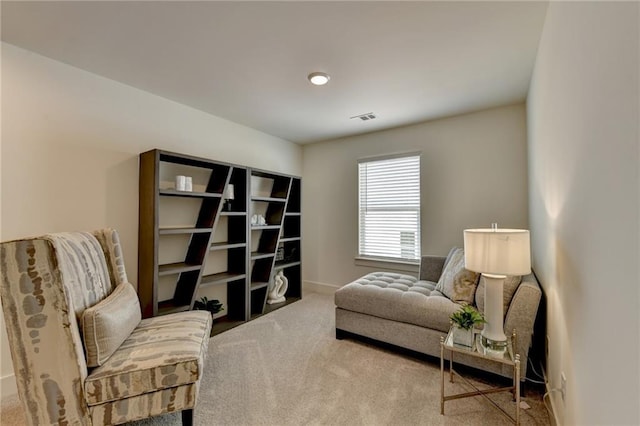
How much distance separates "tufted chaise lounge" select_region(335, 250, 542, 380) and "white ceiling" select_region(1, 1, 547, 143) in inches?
66.5

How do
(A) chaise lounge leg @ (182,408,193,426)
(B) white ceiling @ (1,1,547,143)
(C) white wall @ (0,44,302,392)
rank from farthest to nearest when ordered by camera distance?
(C) white wall @ (0,44,302,392) < (B) white ceiling @ (1,1,547,143) < (A) chaise lounge leg @ (182,408,193,426)

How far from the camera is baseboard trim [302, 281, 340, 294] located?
4277 mm

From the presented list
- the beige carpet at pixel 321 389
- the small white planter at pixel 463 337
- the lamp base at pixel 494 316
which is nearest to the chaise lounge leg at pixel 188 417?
the beige carpet at pixel 321 389

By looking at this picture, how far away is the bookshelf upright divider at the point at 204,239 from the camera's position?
97.5 inches

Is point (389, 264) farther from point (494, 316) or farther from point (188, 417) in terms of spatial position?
point (188, 417)

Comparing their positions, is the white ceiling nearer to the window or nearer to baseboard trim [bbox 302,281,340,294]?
the window

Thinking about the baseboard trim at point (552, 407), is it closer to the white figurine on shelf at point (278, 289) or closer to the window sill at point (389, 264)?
the window sill at point (389, 264)

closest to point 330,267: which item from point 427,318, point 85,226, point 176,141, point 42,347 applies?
point 427,318

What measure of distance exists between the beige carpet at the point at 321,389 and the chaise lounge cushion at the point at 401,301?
35 centimetres

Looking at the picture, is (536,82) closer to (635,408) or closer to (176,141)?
(635,408)

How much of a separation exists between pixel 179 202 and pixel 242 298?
128 centimetres

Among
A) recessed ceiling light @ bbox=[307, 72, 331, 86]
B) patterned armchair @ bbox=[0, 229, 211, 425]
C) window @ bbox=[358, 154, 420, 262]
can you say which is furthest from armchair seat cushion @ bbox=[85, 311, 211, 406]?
window @ bbox=[358, 154, 420, 262]

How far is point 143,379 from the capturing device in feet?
4.59

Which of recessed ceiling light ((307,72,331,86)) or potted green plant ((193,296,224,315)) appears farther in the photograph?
potted green plant ((193,296,224,315))
